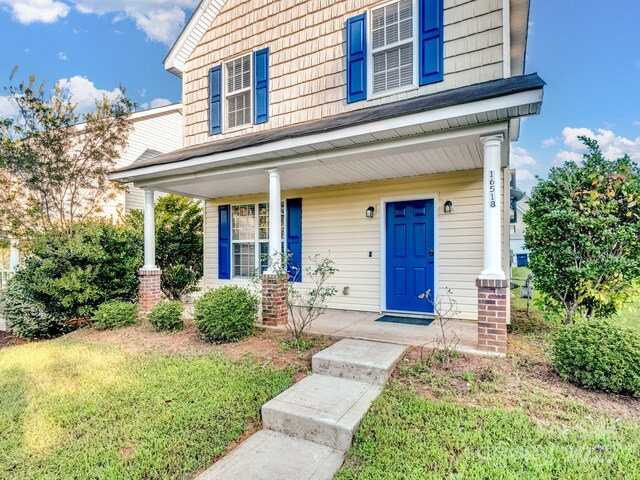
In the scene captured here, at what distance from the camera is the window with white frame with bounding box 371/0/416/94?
597cm

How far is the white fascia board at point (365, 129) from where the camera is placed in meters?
3.76

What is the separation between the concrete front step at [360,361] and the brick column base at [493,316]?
0.93 metres

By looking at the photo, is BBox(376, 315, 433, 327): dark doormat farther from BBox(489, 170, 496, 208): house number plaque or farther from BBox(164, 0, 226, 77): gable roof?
BBox(164, 0, 226, 77): gable roof

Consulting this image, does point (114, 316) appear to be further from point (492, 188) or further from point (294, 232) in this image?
point (492, 188)

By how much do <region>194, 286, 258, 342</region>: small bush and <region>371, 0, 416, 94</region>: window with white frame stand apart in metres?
4.22

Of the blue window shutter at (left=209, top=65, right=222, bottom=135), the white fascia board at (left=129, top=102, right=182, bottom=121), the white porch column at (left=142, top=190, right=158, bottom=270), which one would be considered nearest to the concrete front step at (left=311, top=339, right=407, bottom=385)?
the white porch column at (left=142, top=190, right=158, bottom=270)

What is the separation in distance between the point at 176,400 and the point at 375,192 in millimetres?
4934

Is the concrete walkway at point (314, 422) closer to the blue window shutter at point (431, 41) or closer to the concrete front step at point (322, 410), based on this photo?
the concrete front step at point (322, 410)

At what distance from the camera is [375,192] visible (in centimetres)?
693

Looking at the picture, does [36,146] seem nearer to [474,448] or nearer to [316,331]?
[316,331]

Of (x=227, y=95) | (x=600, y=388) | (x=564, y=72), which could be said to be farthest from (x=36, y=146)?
(x=564, y=72)

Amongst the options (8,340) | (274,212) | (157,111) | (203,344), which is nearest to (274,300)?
(203,344)

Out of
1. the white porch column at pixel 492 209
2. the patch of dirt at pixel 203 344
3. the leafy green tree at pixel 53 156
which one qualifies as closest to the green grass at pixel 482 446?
the patch of dirt at pixel 203 344

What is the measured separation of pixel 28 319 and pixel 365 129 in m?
6.89
